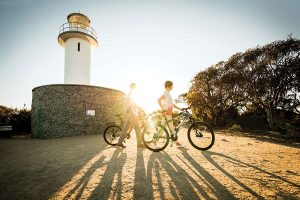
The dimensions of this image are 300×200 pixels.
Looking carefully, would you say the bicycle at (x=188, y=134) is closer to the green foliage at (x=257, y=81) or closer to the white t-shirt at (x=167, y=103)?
the white t-shirt at (x=167, y=103)

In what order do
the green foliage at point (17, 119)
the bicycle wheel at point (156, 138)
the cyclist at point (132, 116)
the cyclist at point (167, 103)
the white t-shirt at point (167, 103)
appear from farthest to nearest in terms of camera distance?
the green foliage at point (17, 119), the cyclist at point (132, 116), the white t-shirt at point (167, 103), the cyclist at point (167, 103), the bicycle wheel at point (156, 138)

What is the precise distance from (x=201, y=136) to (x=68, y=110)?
10.3 m

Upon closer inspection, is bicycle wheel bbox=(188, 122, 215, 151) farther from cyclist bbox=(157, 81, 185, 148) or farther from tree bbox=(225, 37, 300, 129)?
tree bbox=(225, 37, 300, 129)

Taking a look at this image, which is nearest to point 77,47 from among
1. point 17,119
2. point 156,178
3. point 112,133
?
point 17,119

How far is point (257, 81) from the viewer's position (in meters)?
14.4

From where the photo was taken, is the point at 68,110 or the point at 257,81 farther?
the point at 257,81

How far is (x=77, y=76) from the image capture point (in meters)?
19.6

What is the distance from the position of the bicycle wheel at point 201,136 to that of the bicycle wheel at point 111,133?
11.0ft

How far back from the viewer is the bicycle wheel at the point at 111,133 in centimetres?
776

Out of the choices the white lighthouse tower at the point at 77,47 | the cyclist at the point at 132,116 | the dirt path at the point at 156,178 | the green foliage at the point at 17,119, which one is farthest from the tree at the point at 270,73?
the green foliage at the point at 17,119

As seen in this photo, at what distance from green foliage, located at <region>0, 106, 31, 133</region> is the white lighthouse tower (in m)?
5.29

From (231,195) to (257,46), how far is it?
15.1 meters

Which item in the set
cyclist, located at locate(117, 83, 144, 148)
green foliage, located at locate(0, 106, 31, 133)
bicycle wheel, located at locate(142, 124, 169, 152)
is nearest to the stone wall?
green foliage, located at locate(0, 106, 31, 133)

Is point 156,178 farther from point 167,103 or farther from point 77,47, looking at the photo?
point 77,47
